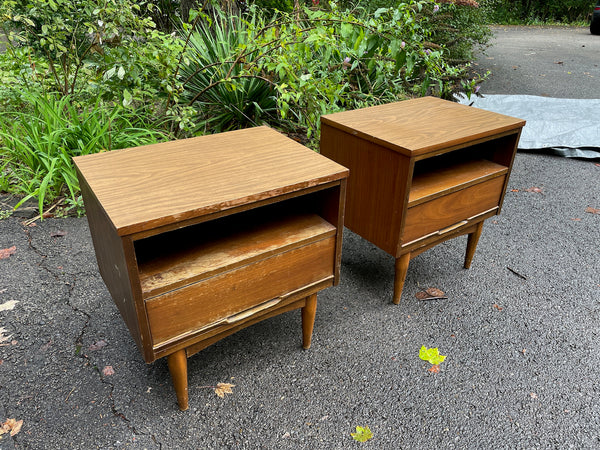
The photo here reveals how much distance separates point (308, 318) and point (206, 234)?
1.70 feet

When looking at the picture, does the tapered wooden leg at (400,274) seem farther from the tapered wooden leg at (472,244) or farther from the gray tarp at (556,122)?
the gray tarp at (556,122)

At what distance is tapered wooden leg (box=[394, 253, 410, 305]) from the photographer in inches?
73.9

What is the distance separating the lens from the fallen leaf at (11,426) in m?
1.39

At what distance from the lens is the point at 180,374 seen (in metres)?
1.39

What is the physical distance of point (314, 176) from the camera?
1337mm

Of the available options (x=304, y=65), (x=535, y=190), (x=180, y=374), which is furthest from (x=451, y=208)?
(x=535, y=190)

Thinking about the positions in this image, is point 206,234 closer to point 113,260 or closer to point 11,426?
point 113,260

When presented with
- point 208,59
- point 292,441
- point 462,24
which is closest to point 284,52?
point 208,59

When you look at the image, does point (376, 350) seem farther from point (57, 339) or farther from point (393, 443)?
point (57, 339)

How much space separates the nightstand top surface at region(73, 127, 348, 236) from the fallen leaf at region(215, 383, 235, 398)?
29.6 inches

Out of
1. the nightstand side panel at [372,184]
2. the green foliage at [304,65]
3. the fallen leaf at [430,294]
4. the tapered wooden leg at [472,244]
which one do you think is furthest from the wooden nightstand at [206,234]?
the green foliage at [304,65]

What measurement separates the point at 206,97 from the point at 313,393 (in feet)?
8.20

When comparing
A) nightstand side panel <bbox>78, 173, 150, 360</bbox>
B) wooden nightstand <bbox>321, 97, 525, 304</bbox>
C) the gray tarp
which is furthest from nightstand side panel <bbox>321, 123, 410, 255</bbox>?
the gray tarp

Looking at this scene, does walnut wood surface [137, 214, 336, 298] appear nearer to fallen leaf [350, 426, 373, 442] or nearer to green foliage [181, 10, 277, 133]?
fallen leaf [350, 426, 373, 442]
